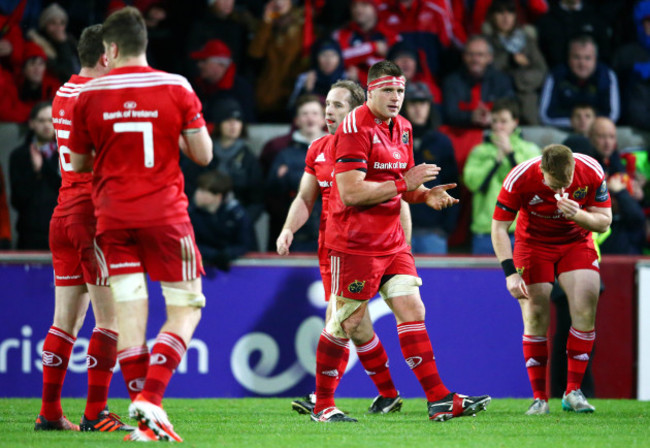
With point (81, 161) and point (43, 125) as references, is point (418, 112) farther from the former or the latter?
point (81, 161)

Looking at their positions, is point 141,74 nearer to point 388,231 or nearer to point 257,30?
point 388,231

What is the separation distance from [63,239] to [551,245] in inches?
144

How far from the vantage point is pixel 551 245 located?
7777 mm

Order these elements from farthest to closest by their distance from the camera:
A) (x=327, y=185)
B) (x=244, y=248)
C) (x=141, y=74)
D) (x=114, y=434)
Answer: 1. (x=244, y=248)
2. (x=327, y=185)
3. (x=114, y=434)
4. (x=141, y=74)

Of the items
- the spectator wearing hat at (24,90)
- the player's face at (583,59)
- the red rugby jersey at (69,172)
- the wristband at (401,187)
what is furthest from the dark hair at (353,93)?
the player's face at (583,59)

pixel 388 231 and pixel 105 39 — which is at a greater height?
pixel 105 39

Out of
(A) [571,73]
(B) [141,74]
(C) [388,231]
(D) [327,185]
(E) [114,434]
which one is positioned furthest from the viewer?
(A) [571,73]

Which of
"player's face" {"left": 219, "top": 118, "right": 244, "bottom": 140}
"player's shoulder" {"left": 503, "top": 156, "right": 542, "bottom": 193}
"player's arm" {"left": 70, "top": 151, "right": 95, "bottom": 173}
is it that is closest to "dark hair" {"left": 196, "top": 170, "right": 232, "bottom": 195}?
"player's face" {"left": 219, "top": 118, "right": 244, "bottom": 140}

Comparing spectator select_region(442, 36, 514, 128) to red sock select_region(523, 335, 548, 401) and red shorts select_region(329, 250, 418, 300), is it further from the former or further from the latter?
red shorts select_region(329, 250, 418, 300)

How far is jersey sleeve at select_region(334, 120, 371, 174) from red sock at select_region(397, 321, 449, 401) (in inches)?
44.6

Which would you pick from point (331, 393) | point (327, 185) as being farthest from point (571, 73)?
point (331, 393)

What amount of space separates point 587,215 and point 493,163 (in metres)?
3.57

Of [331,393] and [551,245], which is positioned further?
[551,245]

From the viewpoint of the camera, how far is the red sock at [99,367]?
20.2 feet
